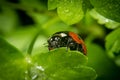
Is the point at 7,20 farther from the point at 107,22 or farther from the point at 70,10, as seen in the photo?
the point at 70,10

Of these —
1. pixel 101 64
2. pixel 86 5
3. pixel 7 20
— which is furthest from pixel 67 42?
pixel 7 20

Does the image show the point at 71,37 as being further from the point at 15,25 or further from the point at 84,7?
the point at 15,25

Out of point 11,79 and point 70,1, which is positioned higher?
point 70,1

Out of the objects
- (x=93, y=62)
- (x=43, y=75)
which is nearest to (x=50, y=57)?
(x=43, y=75)

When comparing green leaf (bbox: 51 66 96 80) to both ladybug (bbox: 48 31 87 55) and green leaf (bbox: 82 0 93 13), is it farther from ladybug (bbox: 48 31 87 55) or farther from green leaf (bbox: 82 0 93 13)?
green leaf (bbox: 82 0 93 13)

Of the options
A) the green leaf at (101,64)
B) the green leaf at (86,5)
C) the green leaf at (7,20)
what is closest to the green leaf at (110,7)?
the green leaf at (86,5)

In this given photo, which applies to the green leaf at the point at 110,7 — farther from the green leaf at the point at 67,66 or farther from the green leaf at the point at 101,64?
the green leaf at the point at 101,64
